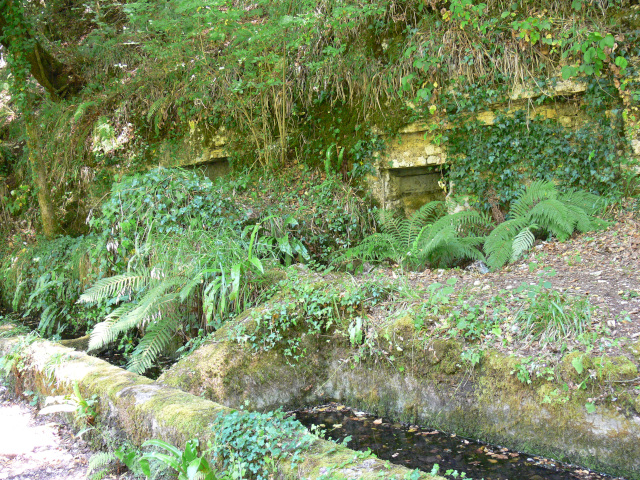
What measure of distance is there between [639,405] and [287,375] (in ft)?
8.21

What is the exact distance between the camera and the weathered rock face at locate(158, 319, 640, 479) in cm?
291

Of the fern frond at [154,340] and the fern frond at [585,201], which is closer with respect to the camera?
the fern frond at [154,340]

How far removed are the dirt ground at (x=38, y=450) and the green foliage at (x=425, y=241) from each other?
3350 mm

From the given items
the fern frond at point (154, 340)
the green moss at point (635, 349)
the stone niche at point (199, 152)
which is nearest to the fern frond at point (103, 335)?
the fern frond at point (154, 340)

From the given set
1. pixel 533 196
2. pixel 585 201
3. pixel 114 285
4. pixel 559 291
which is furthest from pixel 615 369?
pixel 114 285

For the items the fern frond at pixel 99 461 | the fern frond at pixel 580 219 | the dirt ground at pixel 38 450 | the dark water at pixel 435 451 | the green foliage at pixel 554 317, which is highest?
the fern frond at pixel 580 219

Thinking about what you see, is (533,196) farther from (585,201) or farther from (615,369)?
(615,369)

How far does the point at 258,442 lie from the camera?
8.20 ft

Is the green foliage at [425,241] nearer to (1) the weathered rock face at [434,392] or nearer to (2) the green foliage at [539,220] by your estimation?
(2) the green foliage at [539,220]

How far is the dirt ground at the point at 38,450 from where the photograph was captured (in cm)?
309

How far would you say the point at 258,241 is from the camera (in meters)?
5.84

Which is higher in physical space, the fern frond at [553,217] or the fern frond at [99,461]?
the fern frond at [553,217]

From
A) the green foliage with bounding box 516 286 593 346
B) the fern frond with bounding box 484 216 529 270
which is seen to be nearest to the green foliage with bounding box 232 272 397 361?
the green foliage with bounding box 516 286 593 346

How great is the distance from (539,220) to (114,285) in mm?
4649
